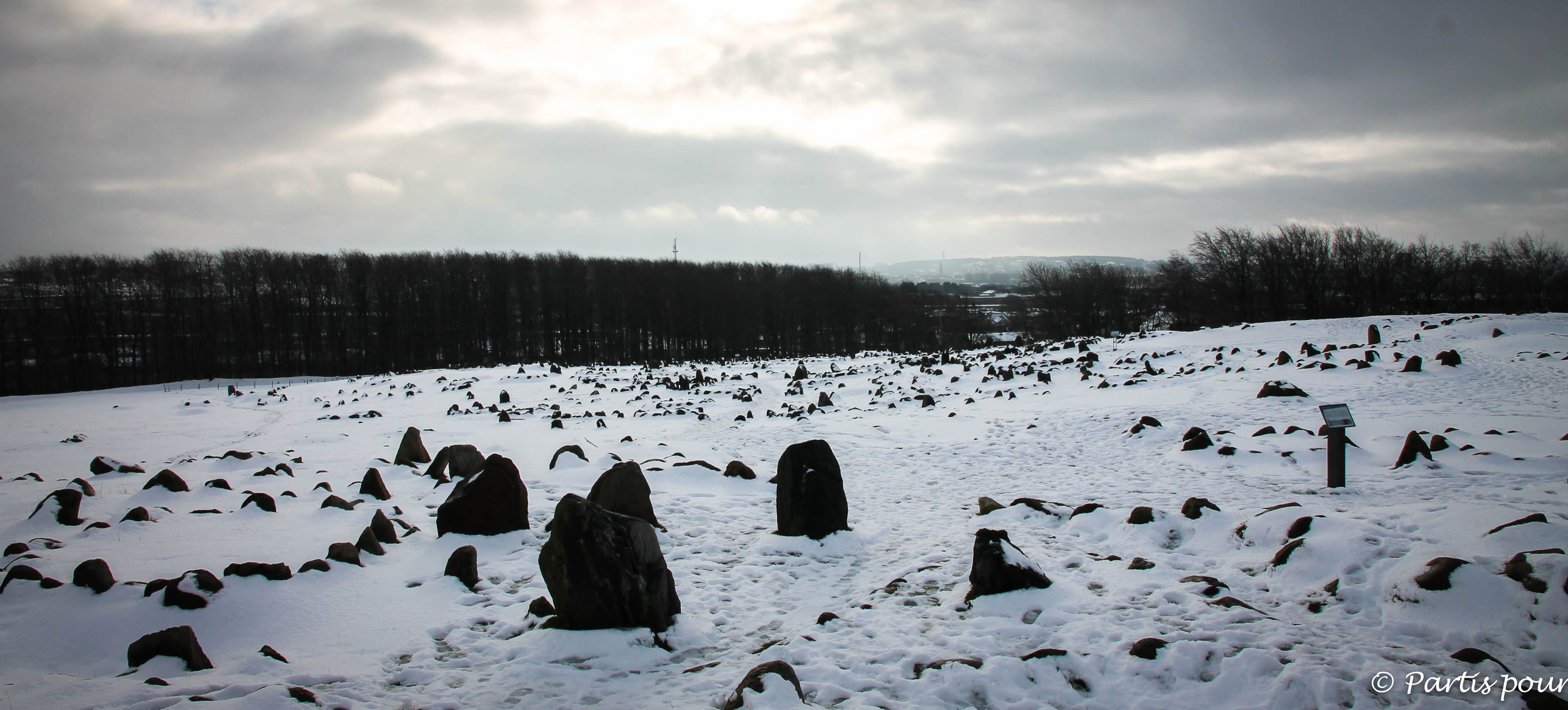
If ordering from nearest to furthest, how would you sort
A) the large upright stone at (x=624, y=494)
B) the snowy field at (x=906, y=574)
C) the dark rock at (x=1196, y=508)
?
the snowy field at (x=906, y=574)
the dark rock at (x=1196, y=508)
the large upright stone at (x=624, y=494)

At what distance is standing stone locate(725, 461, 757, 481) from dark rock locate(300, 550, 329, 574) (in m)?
5.35

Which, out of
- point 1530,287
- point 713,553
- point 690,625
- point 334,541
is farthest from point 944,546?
point 1530,287

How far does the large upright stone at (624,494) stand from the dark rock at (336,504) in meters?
2.90

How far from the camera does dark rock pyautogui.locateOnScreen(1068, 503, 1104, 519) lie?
283 inches

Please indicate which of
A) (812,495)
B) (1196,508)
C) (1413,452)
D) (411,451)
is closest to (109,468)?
(411,451)

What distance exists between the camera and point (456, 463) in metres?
9.41

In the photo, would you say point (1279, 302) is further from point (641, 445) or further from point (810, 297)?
point (641, 445)

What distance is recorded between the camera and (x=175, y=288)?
41906 millimetres

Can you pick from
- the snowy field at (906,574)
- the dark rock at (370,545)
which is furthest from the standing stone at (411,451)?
the dark rock at (370,545)

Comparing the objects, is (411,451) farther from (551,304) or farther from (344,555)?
(551,304)

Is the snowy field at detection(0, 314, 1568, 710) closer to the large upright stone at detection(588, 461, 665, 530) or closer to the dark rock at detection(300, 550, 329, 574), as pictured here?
the dark rock at detection(300, 550, 329, 574)

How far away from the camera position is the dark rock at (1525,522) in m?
4.83

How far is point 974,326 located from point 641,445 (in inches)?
2260

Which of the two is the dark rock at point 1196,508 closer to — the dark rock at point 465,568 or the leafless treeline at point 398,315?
the dark rock at point 465,568
